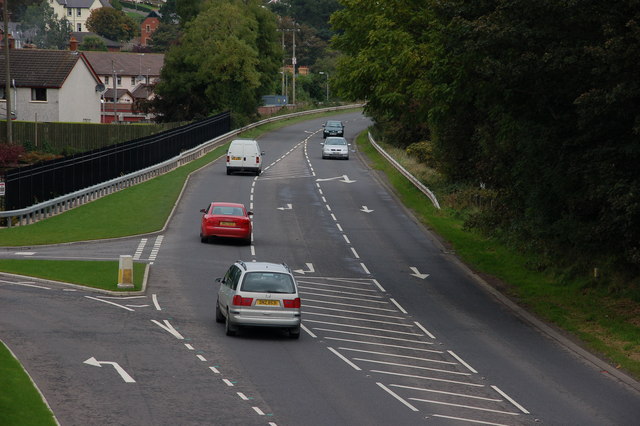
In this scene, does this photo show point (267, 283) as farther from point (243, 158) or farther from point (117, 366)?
point (243, 158)

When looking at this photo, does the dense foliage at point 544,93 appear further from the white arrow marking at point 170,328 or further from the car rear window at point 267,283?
the white arrow marking at point 170,328

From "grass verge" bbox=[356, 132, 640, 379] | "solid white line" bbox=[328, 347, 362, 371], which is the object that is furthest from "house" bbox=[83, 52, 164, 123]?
"solid white line" bbox=[328, 347, 362, 371]

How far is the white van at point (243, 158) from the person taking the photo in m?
60.7

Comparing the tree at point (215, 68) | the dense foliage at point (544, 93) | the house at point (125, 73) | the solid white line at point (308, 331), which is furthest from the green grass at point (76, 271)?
the house at point (125, 73)

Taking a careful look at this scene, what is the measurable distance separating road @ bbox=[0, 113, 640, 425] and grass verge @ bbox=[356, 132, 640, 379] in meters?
0.94

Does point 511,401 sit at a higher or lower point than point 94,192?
lower

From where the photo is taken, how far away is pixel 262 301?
78.6ft

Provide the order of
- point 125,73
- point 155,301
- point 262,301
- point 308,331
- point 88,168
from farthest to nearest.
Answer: point 125,73
point 88,168
point 155,301
point 308,331
point 262,301

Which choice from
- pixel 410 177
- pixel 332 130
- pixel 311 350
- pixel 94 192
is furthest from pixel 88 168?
pixel 332 130

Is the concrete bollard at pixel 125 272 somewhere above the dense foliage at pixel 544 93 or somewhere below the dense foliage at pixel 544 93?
below

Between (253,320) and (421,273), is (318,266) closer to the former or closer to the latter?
(421,273)

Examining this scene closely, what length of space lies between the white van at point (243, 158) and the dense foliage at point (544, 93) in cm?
2128

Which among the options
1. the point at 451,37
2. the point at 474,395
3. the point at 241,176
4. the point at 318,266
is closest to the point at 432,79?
the point at 451,37

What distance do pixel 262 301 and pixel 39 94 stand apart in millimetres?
73907
